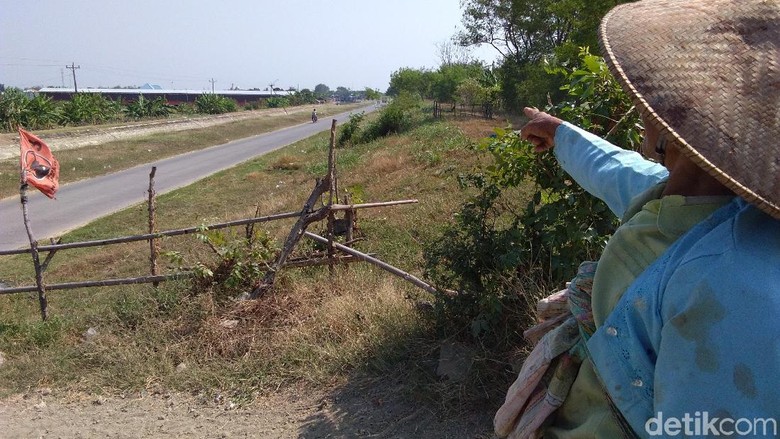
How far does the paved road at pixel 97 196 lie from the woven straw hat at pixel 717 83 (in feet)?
41.2

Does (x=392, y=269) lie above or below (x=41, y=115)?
below

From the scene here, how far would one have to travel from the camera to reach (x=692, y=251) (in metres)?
0.94

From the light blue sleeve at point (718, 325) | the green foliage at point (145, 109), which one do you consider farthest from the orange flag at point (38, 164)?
the green foliage at point (145, 109)

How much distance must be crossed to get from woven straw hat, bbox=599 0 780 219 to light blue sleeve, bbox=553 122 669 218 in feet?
1.22

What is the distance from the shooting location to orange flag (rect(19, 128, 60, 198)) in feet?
22.4

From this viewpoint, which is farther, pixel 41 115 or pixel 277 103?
pixel 277 103

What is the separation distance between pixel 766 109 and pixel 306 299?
4.43 meters

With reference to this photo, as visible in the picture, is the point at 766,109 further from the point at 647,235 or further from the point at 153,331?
the point at 153,331

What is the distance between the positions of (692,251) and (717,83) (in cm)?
28

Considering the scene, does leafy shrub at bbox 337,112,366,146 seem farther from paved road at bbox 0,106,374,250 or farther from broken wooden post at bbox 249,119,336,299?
broken wooden post at bbox 249,119,336,299

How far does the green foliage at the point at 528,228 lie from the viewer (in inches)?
129

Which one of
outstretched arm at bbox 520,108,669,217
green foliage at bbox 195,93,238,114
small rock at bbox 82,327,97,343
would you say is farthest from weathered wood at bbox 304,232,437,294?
green foliage at bbox 195,93,238,114

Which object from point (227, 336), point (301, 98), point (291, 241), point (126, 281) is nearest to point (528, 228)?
point (227, 336)

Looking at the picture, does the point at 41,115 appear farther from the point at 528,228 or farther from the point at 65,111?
the point at 528,228
